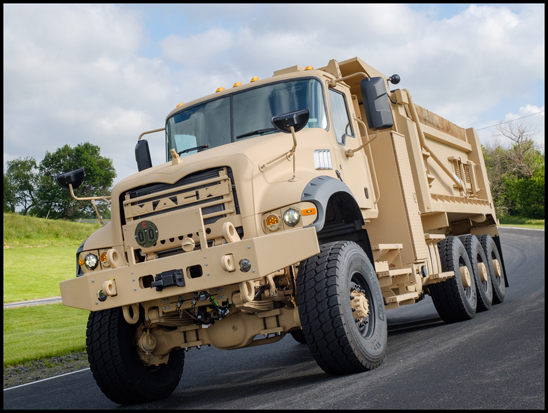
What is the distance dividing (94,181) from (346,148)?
79384 mm

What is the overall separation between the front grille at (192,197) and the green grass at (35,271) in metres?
19.6

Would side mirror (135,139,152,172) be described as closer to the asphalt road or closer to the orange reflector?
the asphalt road

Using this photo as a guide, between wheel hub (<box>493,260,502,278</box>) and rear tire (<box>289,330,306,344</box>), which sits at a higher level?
wheel hub (<box>493,260,502,278</box>)

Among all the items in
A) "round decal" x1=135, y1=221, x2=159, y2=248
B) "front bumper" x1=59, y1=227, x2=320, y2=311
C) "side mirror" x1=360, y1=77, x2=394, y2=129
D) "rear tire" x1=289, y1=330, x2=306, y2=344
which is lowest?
"rear tire" x1=289, y1=330, x2=306, y2=344

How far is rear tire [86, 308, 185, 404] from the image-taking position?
19.1 ft

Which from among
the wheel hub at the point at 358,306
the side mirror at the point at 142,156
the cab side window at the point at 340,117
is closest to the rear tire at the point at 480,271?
the cab side window at the point at 340,117

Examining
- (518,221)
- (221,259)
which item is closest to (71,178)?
(221,259)

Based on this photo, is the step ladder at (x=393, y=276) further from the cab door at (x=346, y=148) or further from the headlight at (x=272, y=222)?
the headlight at (x=272, y=222)

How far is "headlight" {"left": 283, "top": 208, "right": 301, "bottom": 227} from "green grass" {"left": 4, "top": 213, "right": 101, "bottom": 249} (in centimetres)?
3809

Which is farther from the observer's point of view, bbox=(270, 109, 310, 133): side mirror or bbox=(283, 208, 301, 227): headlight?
bbox=(270, 109, 310, 133): side mirror

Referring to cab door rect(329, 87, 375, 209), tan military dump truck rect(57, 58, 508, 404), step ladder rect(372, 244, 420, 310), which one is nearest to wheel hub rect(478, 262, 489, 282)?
tan military dump truck rect(57, 58, 508, 404)

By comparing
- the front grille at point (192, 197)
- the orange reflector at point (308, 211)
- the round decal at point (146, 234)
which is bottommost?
the orange reflector at point (308, 211)

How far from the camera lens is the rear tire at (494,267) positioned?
11.4 metres

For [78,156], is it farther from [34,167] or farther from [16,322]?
[16,322]
